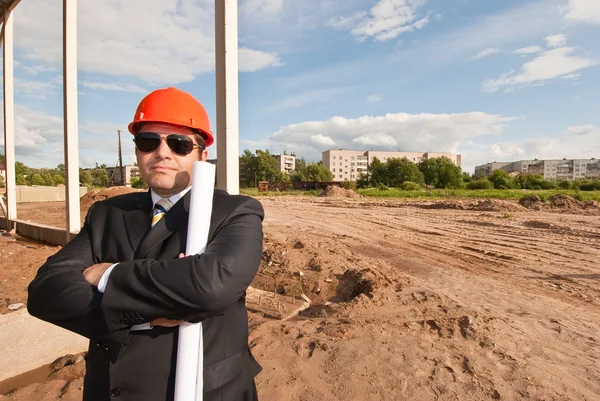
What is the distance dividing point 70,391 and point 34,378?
0.56 metres

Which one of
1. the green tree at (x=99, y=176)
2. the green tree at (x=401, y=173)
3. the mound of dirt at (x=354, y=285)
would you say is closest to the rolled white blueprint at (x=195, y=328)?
the mound of dirt at (x=354, y=285)

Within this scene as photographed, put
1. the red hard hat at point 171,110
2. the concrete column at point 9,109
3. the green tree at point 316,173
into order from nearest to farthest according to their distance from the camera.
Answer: the red hard hat at point 171,110, the concrete column at point 9,109, the green tree at point 316,173

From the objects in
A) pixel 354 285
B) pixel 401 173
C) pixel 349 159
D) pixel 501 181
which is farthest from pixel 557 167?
pixel 354 285

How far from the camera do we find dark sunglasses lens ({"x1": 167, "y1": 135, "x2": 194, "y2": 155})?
1.25 metres

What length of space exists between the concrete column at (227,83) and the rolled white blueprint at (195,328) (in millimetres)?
2980

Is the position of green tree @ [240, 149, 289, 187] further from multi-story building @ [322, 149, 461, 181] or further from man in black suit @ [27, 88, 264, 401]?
man in black suit @ [27, 88, 264, 401]

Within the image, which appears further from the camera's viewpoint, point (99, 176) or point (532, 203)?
point (99, 176)

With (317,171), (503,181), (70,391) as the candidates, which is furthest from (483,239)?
(317,171)

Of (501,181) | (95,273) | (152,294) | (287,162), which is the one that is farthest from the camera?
(287,162)

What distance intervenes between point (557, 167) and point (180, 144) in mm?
153501

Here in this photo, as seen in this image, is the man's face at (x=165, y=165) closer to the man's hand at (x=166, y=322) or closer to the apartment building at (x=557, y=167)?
the man's hand at (x=166, y=322)

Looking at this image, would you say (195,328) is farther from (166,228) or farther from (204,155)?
(204,155)

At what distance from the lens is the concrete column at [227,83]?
12.8ft

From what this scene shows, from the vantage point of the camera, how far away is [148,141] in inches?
49.3
